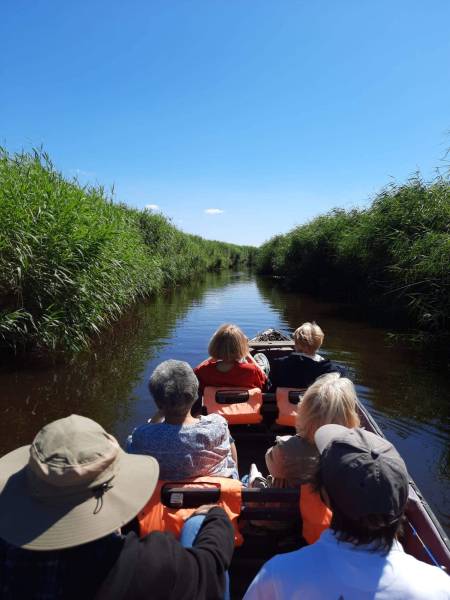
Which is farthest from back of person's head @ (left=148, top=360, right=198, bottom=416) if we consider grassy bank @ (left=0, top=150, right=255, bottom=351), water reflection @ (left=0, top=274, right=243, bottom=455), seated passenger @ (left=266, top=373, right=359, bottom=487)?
grassy bank @ (left=0, top=150, right=255, bottom=351)

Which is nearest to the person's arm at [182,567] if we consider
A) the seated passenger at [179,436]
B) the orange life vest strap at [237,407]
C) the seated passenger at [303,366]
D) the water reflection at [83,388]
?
the seated passenger at [179,436]

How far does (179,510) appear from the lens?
204 cm

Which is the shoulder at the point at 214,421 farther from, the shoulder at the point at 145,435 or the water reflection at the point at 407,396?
the water reflection at the point at 407,396

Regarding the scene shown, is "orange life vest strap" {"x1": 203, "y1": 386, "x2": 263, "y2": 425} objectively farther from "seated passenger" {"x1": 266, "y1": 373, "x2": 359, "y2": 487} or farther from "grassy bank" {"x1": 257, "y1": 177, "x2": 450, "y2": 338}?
"grassy bank" {"x1": 257, "y1": 177, "x2": 450, "y2": 338}

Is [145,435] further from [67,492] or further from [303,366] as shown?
[303,366]

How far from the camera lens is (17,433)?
5051 millimetres

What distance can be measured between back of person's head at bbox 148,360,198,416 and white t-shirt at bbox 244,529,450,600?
1055 mm

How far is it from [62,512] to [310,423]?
4.79ft

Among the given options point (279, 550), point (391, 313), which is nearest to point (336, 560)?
point (279, 550)

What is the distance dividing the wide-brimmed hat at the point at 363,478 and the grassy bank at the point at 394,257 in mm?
7867

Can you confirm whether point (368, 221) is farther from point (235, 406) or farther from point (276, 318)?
point (235, 406)

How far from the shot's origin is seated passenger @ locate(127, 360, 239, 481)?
2.22m

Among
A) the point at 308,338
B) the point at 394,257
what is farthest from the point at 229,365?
the point at 394,257

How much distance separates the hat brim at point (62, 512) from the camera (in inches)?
46.1
